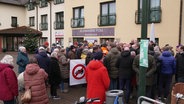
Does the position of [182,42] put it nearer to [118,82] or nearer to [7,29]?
[118,82]

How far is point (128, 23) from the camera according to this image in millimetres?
20266

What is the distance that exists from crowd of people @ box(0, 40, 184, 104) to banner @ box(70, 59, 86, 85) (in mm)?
203

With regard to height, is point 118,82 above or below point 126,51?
below

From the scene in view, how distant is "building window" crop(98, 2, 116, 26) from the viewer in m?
22.0

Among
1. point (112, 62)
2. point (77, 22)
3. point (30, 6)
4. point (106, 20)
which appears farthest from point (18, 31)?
point (112, 62)

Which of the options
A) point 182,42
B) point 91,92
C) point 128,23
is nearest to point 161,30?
point 182,42

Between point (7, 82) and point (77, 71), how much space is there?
4416 millimetres

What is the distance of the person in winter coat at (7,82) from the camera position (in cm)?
576

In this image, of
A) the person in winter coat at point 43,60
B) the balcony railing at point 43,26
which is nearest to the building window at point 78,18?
the balcony railing at point 43,26

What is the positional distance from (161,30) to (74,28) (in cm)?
1109

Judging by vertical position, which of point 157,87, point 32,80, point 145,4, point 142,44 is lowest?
point 157,87

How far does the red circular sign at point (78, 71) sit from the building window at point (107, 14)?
12.3 metres

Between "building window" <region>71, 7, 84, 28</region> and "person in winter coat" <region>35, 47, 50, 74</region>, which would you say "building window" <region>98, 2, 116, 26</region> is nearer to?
"building window" <region>71, 7, 84, 28</region>

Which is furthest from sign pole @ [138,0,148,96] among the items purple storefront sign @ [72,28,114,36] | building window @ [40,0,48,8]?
building window @ [40,0,48,8]
